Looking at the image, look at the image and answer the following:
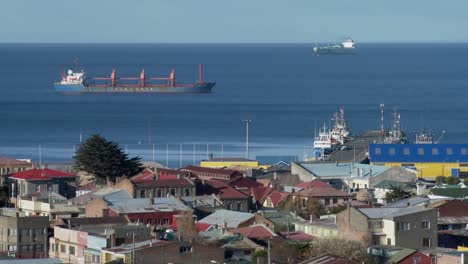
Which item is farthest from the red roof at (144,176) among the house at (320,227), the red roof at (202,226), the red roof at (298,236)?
the red roof at (298,236)

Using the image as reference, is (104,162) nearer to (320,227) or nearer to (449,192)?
(449,192)

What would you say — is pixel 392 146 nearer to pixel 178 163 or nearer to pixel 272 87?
pixel 178 163

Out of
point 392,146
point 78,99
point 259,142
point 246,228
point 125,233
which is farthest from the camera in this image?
point 78,99

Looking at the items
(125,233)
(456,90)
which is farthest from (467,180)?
(456,90)

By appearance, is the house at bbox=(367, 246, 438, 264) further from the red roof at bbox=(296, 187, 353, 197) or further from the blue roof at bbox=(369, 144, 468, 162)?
the blue roof at bbox=(369, 144, 468, 162)

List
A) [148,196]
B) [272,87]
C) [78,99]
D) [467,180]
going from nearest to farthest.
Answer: [148,196], [467,180], [78,99], [272,87]

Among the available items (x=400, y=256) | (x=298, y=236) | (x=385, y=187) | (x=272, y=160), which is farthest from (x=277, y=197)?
(x=272, y=160)

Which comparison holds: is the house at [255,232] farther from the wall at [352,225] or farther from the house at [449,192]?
the house at [449,192]
